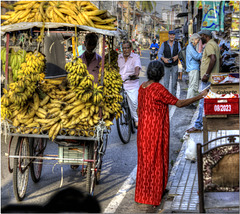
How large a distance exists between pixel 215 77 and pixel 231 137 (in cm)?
127

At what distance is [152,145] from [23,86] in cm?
187

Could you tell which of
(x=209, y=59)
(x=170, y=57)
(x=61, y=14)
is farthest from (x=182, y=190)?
(x=170, y=57)

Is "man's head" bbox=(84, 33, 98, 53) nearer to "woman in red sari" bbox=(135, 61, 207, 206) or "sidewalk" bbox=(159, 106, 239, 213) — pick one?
"woman in red sari" bbox=(135, 61, 207, 206)

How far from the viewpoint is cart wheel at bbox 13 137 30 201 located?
17.3 ft

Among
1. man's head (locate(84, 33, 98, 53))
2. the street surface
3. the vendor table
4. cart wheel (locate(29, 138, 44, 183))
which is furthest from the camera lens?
man's head (locate(84, 33, 98, 53))

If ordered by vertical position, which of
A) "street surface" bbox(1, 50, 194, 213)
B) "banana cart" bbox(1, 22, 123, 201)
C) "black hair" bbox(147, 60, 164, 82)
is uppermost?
Result: "black hair" bbox(147, 60, 164, 82)

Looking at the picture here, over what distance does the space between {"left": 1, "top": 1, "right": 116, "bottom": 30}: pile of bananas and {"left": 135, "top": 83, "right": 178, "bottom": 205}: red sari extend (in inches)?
45.2

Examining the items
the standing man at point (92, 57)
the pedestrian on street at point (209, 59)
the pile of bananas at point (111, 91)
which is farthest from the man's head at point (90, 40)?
the pedestrian on street at point (209, 59)

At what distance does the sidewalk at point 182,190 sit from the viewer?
5008mm

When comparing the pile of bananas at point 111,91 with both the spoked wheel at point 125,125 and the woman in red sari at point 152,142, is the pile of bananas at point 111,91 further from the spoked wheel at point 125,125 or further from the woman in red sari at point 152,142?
the spoked wheel at point 125,125

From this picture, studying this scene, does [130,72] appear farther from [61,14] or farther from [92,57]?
[61,14]

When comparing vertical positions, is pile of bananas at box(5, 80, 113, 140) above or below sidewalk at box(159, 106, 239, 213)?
above

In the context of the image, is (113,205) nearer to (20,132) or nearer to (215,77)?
(20,132)

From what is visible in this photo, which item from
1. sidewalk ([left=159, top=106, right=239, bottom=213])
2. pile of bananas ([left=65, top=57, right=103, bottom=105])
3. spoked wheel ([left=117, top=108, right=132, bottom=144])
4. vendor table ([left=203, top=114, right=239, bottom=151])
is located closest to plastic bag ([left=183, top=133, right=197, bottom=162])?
sidewalk ([left=159, top=106, right=239, bottom=213])
